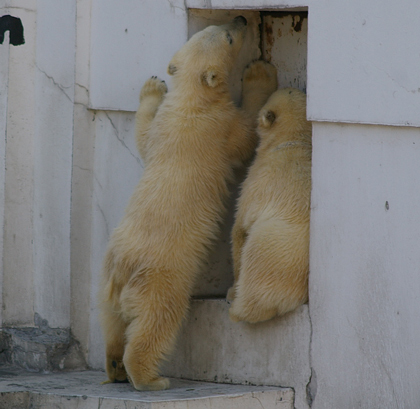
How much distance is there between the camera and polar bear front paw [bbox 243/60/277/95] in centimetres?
492

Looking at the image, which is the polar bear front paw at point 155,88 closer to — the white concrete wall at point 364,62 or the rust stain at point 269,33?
the rust stain at point 269,33

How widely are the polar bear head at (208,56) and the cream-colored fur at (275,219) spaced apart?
0.37 metres

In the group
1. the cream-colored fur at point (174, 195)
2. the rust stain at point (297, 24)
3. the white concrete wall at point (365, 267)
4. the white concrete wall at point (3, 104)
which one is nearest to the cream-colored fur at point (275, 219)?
the white concrete wall at point (365, 267)

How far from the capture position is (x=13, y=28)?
528 centimetres

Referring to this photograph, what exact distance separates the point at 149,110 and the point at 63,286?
136 cm

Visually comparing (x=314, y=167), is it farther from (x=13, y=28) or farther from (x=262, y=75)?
(x=13, y=28)

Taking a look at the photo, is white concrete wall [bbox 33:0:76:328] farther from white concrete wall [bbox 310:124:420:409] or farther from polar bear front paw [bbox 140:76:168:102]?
white concrete wall [bbox 310:124:420:409]

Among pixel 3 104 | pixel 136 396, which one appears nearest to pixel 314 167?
pixel 136 396

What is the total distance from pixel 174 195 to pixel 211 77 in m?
0.74

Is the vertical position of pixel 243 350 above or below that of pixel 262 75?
below

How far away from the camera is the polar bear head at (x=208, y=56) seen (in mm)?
4695

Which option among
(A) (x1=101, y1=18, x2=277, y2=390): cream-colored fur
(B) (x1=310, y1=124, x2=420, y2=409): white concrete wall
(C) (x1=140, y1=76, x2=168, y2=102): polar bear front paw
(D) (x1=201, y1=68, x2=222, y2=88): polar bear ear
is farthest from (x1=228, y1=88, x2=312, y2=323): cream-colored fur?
(C) (x1=140, y1=76, x2=168, y2=102): polar bear front paw

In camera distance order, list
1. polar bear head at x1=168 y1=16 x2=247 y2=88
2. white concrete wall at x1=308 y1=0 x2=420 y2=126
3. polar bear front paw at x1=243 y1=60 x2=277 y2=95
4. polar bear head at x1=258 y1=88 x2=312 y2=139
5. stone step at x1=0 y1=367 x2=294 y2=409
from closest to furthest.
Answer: white concrete wall at x1=308 y1=0 x2=420 y2=126
stone step at x1=0 y1=367 x2=294 y2=409
polar bear head at x1=258 y1=88 x2=312 y2=139
polar bear head at x1=168 y1=16 x2=247 y2=88
polar bear front paw at x1=243 y1=60 x2=277 y2=95

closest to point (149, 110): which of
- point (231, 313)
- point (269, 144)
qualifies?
point (269, 144)
